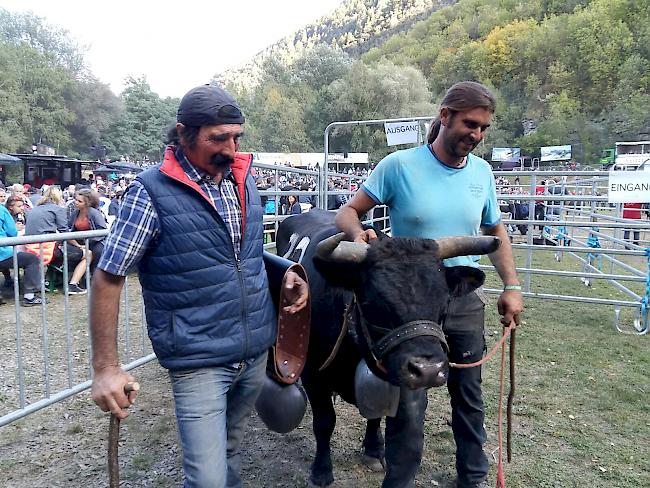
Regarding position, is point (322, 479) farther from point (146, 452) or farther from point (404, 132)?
point (404, 132)

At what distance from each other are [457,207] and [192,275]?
150 cm

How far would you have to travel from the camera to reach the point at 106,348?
1.91 meters

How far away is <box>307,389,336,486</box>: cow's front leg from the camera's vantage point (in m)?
3.38

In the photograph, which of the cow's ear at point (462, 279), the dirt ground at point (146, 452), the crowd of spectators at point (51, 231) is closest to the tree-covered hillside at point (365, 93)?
the crowd of spectators at point (51, 231)

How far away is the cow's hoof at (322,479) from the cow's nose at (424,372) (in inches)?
62.5

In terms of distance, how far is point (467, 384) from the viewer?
3.10 meters

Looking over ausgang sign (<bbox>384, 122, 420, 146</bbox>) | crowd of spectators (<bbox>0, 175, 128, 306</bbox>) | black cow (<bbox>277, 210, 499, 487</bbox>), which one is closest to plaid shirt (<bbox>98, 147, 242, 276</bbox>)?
black cow (<bbox>277, 210, 499, 487</bbox>)

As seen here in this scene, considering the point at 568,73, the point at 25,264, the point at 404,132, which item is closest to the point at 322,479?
the point at 25,264

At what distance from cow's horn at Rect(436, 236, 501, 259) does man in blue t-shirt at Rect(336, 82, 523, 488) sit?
1.00 feet

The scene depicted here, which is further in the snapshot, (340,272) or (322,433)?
(322,433)

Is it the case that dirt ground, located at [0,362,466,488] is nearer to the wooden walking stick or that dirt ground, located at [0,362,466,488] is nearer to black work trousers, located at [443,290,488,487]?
black work trousers, located at [443,290,488,487]

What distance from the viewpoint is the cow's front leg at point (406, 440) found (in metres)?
2.68

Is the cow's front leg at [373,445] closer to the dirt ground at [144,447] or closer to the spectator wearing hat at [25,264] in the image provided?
the dirt ground at [144,447]

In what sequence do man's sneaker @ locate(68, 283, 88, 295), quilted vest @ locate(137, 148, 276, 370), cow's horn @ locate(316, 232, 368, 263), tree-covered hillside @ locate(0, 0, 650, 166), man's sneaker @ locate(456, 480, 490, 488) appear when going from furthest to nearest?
tree-covered hillside @ locate(0, 0, 650, 166) < man's sneaker @ locate(68, 283, 88, 295) < man's sneaker @ locate(456, 480, 490, 488) < cow's horn @ locate(316, 232, 368, 263) < quilted vest @ locate(137, 148, 276, 370)
